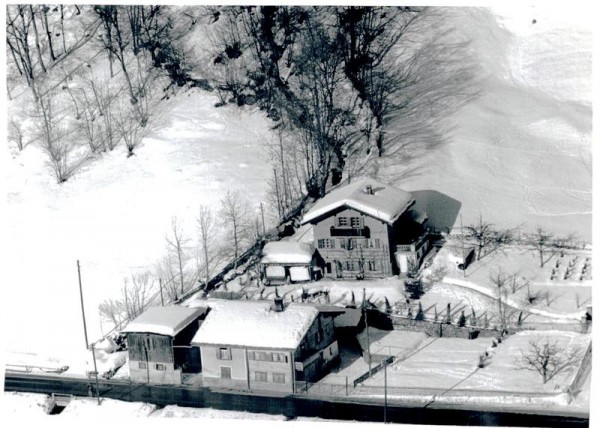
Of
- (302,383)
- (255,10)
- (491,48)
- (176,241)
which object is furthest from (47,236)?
(491,48)

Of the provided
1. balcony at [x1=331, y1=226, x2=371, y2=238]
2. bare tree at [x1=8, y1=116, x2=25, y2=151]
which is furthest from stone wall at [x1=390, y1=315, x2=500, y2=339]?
bare tree at [x1=8, y1=116, x2=25, y2=151]

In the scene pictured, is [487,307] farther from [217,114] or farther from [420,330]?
[217,114]

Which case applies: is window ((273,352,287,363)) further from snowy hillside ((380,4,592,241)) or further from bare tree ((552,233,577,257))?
bare tree ((552,233,577,257))

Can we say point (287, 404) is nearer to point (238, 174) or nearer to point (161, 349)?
point (161, 349)

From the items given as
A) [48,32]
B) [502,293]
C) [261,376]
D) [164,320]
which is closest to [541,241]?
[502,293]

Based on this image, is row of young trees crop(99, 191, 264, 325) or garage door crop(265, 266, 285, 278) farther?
garage door crop(265, 266, 285, 278)

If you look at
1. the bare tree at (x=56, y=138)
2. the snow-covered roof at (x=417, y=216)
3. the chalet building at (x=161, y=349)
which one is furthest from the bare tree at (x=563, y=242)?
the bare tree at (x=56, y=138)
